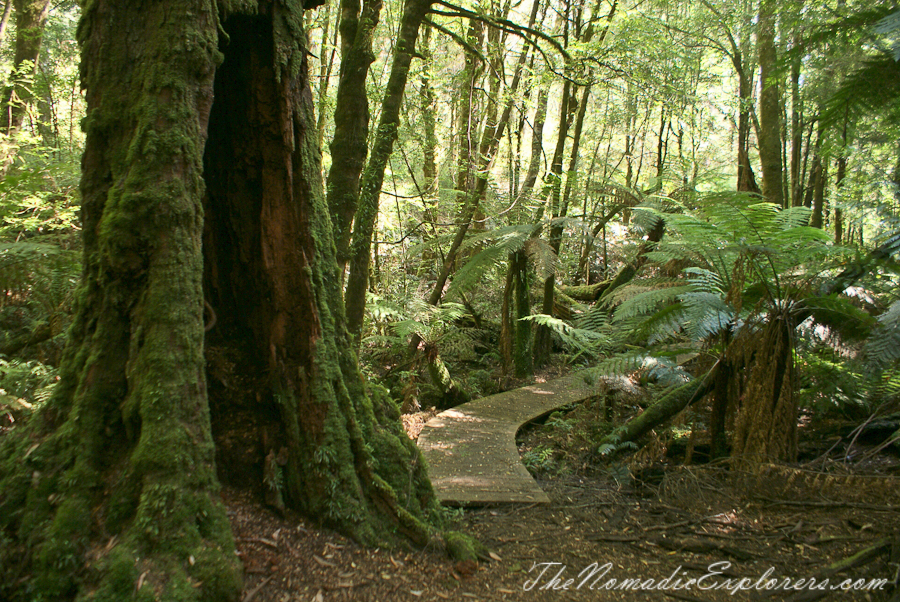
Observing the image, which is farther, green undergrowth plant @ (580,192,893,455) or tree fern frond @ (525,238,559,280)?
tree fern frond @ (525,238,559,280)

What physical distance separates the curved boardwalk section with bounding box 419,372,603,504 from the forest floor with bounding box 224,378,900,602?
22cm

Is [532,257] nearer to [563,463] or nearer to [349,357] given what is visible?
[563,463]

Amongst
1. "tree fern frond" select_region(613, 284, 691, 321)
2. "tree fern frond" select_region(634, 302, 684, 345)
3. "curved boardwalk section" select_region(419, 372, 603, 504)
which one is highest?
"tree fern frond" select_region(613, 284, 691, 321)

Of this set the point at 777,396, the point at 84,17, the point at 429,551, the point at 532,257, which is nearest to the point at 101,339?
the point at 84,17

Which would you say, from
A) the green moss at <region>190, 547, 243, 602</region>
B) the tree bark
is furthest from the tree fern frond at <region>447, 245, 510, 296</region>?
the tree bark

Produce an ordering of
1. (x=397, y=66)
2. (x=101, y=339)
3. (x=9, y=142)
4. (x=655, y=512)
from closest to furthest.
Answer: (x=101, y=339)
(x=655, y=512)
(x=397, y=66)
(x=9, y=142)

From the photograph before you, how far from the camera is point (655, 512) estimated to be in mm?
3680

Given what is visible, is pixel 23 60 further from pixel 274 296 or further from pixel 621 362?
pixel 621 362

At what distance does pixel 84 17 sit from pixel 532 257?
6170 mm

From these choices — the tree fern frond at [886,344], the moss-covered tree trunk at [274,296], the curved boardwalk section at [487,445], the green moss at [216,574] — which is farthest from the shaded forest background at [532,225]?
the green moss at [216,574]

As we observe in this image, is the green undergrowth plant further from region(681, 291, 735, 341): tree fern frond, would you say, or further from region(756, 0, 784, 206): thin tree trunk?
region(756, 0, 784, 206): thin tree trunk

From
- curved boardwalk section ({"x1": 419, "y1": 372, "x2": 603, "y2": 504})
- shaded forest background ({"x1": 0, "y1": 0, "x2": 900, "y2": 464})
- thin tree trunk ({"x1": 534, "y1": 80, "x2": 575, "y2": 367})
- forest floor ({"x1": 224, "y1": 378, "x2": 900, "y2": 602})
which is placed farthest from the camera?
thin tree trunk ({"x1": 534, "y1": 80, "x2": 575, "y2": 367})

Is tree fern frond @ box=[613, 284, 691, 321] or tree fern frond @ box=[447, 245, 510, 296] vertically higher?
tree fern frond @ box=[447, 245, 510, 296]

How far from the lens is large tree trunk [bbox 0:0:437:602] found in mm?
1717
